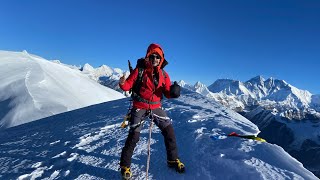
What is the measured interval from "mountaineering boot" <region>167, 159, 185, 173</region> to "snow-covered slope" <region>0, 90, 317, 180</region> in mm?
129

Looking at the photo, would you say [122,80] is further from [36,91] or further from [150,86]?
[36,91]

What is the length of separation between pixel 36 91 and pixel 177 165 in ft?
73.8

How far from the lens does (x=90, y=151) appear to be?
29.2ft

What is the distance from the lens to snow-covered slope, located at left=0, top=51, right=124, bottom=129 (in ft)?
76.8

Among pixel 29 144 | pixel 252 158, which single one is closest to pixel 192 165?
pixel 252 158

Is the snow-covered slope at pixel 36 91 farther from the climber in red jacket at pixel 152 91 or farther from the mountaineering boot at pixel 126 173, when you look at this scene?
the mountaineering boot at pixel 126 173

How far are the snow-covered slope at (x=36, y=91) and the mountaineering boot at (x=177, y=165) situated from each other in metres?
17.3

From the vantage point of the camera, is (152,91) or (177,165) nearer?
(177,165)

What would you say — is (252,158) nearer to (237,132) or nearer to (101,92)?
(237,132)

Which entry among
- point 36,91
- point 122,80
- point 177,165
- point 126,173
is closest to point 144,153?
point 177,165

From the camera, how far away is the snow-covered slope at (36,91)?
23.4 metres

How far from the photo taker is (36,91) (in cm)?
2700

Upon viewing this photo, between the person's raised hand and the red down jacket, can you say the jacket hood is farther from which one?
the person's raised hand

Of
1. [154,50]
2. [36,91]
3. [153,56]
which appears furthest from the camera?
[36,91]
